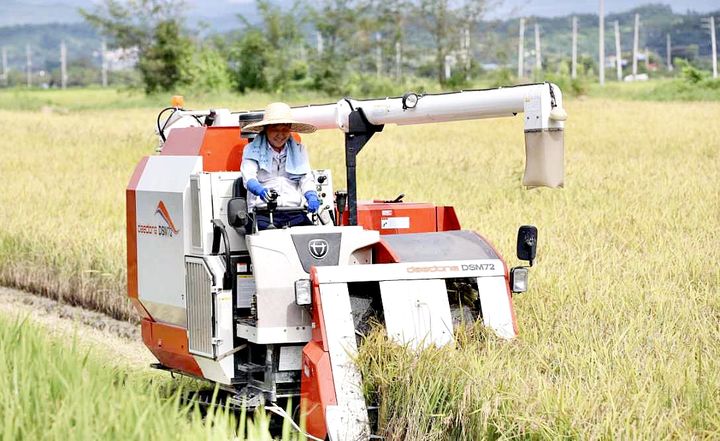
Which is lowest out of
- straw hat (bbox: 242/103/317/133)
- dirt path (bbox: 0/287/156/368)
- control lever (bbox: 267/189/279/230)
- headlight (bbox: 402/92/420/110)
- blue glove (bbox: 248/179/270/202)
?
dirt path (bbox: 0/287/156/368)

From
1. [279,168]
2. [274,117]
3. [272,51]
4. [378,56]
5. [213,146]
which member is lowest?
[279,168]

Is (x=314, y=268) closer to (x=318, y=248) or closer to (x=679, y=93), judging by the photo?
(x=318, y=248)

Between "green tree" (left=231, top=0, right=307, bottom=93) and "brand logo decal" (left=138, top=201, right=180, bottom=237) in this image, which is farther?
"green tree" (left=231, top=0, right=307, bottom=93)

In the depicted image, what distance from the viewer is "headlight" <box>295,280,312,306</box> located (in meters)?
6.84

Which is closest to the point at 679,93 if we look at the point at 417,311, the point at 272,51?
the point at 272,51

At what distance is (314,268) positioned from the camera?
22.5ft

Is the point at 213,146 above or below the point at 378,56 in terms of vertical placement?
below

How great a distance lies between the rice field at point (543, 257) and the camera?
5766 millimetres

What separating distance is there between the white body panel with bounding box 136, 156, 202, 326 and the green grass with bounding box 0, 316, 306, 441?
169 centimetres

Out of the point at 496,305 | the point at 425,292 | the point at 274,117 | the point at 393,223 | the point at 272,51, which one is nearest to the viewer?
the point at 425,292

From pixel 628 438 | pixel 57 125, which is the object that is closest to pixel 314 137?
pixel 57 125

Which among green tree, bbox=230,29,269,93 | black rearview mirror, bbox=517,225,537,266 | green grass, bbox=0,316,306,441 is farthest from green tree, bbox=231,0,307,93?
green grass, bbox=0,316,306,441

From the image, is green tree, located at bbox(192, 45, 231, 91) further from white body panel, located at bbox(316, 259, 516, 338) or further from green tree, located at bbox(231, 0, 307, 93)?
white body panel, located at bbox(316, 259, 516, 338)

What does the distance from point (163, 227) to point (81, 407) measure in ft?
10.6
